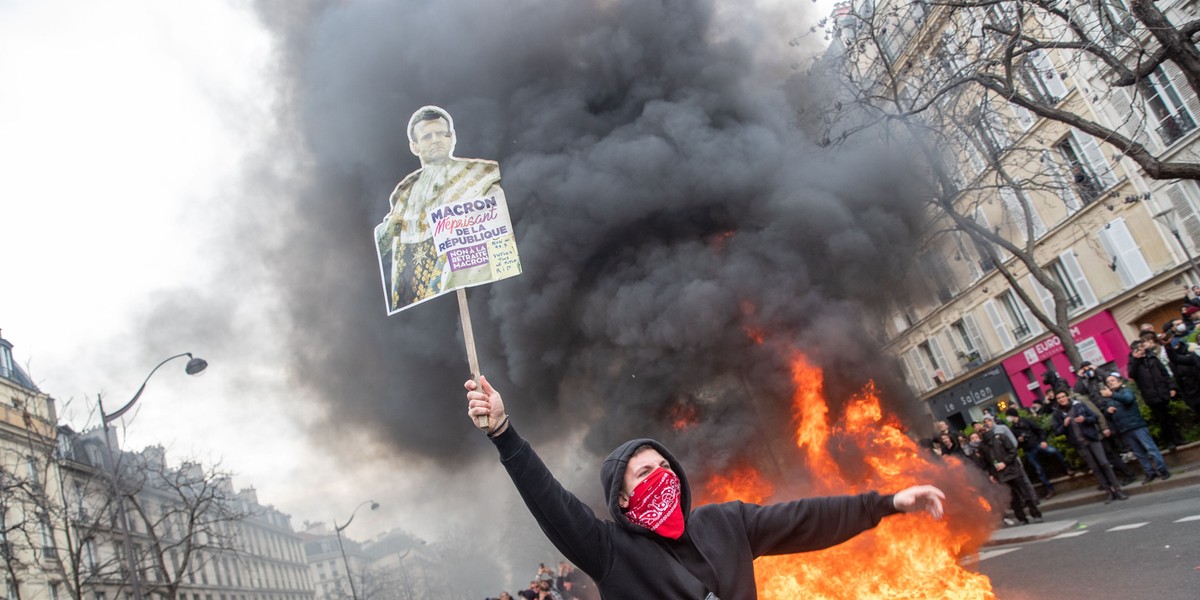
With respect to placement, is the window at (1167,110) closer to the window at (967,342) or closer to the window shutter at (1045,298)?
the window shutter at (1045,298)

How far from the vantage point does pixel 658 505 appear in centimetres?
295

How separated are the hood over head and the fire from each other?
298 cm

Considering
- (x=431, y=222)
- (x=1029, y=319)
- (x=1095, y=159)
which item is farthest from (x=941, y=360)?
(x=431, y=222)

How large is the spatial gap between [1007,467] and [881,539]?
21.0 feet

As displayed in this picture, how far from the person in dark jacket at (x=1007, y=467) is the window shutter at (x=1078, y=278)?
1491 centimetres

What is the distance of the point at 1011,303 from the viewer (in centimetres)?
2762

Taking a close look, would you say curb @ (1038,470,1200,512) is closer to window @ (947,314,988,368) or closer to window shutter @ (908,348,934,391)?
window @ (947,314,988,368)

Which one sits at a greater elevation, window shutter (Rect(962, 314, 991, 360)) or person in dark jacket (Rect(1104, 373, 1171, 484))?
window shutter (Rect(962, 314, 991, 360))

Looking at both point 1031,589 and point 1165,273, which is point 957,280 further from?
point 1031,589

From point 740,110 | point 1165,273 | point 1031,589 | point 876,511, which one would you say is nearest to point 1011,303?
point 1165,273

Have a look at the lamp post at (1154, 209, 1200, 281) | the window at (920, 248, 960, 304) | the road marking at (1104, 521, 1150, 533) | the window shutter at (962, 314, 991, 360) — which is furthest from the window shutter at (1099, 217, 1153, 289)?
the road marking at (1104, 521, 1150, 533)

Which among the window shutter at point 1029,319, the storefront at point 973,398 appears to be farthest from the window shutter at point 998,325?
the window shutter at point 1029,319

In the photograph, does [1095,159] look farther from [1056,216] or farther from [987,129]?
[987,129]

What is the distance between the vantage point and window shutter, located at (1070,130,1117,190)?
21344 mm
